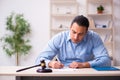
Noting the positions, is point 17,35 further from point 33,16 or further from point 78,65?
point 78,65

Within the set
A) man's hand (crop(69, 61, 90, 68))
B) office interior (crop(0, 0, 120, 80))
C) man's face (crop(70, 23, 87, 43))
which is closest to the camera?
man's hand (crop(69, 61, 90, 68))

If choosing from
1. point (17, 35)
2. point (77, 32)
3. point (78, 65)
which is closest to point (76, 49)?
point (77, 32)

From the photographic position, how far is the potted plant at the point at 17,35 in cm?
481

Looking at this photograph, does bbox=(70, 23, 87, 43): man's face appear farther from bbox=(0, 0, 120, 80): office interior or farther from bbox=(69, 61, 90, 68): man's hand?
bbox=(0, 0, 120, 80): office interior

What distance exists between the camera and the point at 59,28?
4.79m

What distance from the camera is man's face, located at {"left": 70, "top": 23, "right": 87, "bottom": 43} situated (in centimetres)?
228

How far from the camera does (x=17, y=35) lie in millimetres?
4824

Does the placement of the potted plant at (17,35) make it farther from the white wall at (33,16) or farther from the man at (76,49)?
the man at (76,49)

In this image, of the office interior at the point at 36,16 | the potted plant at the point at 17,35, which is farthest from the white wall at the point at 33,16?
the potted plant at the point at 17,35

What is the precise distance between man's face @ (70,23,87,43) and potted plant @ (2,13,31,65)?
8.58 feet

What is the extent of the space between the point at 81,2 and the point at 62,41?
262cm

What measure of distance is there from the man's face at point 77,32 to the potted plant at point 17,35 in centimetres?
262

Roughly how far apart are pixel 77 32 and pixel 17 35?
2746 mm

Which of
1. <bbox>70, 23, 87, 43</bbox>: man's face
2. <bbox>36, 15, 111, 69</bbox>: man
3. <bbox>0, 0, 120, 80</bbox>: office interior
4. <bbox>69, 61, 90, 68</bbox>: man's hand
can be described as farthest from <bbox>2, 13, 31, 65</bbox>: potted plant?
<bbox>69, 61, 90, 68</bbox>: man's hand
